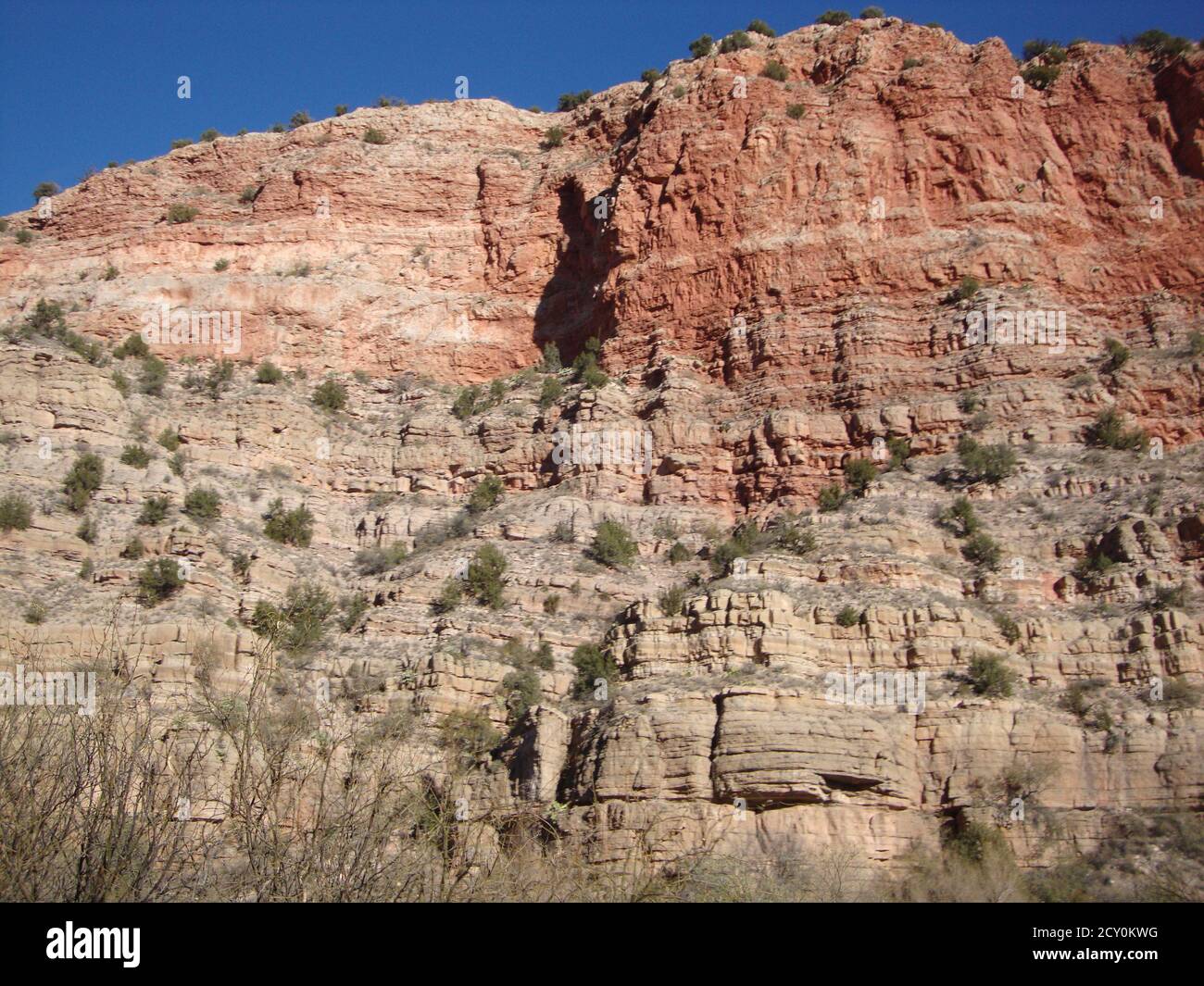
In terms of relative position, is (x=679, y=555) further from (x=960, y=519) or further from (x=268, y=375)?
(x=268, y=375)

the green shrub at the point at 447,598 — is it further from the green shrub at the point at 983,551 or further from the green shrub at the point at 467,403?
the green shrub at the point at 983,551

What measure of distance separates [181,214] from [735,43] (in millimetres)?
23151

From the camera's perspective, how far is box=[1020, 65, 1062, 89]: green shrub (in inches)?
1791

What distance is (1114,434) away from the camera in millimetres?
34750

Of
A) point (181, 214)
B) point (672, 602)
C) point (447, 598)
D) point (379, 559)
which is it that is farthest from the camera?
point (181, 214)

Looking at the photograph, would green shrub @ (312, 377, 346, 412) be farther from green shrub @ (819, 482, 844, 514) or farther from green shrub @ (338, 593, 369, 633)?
green shrub @ (819, 482, 844, 514)

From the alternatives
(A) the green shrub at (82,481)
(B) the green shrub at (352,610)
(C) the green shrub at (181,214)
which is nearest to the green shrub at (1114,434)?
(B) the green shrub at (352,610)

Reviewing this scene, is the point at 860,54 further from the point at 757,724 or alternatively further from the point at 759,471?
the point at 757,724

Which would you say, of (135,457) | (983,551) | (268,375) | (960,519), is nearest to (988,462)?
(960,519)

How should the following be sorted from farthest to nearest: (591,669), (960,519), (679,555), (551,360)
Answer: (551,360) < (679,555) < (960,519) < (591,669)

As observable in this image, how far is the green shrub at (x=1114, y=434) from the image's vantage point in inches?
1361
